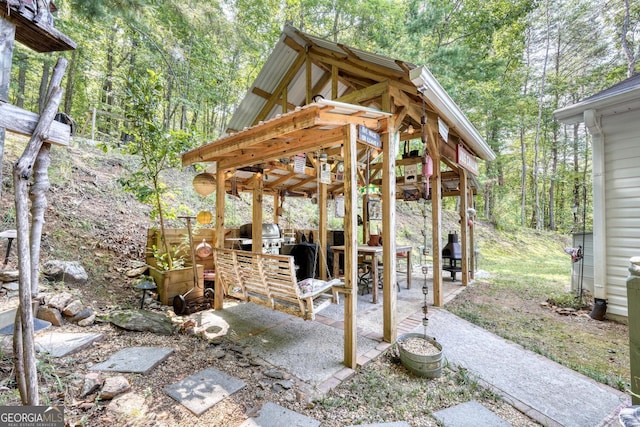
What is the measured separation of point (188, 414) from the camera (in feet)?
6.51

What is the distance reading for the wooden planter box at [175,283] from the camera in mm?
4187

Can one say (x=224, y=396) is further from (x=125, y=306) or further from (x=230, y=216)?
(x=230, y=216)

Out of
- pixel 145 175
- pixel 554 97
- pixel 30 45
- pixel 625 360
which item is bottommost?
pixel 625 360

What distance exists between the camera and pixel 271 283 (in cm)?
307

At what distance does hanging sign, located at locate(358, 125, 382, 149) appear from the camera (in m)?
2.84

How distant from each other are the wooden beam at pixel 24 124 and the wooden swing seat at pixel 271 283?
1.87 metres

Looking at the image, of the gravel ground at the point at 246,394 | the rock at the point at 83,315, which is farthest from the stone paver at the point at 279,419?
the rock at the point at 83,315

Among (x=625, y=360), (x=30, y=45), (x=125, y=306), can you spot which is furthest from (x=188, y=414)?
(x=625, y=360)

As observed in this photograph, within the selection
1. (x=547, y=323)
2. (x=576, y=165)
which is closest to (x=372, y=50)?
(x=547, y=323)

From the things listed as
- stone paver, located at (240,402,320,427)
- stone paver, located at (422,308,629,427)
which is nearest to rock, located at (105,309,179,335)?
stone paver, located at (240,402,320,427)

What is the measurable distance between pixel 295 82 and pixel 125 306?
4.38 meters

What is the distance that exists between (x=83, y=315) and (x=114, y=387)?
1.65 metres

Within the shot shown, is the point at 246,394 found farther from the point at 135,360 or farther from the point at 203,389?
the point at 135,360

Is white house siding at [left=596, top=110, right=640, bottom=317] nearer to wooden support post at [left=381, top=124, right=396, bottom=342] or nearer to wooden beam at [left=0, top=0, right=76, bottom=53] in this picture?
wooden support post at [left=381, top=124, right=396, bottom=342]
